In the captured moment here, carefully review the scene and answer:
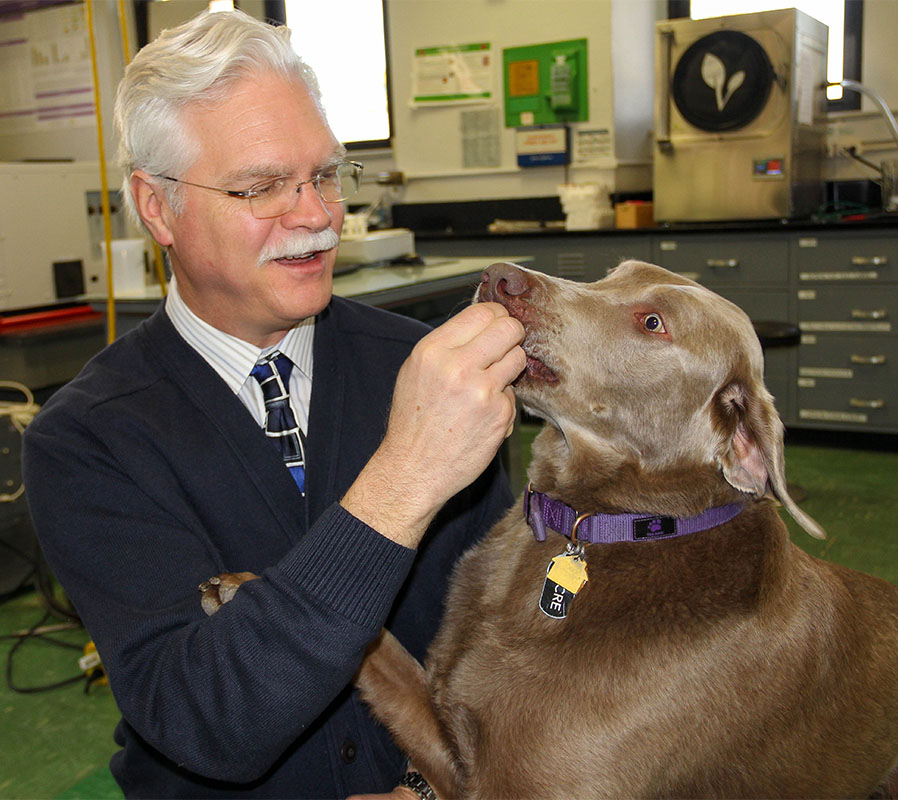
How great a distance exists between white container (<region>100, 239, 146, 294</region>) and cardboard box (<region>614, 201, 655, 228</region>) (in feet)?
9.99

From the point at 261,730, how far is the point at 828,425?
4.23 metres

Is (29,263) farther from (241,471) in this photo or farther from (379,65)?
(379,65)

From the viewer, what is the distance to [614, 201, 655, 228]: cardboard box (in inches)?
203

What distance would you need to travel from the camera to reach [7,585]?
3.44 m

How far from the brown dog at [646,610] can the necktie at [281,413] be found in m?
0.31

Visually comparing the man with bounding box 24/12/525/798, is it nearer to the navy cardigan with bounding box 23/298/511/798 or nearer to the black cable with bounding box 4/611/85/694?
the navy cardigan with bounding box 23/298/511/798

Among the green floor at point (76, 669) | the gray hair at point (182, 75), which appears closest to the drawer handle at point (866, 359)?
the green floor at point (76, 669)

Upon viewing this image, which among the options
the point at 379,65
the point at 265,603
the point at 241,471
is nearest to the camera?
the point at 265,603

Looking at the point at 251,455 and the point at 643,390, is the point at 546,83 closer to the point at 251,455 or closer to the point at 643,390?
the point at 643,390

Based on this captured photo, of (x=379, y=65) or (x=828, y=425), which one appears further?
(x=379, y=65)

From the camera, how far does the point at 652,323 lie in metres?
1.39

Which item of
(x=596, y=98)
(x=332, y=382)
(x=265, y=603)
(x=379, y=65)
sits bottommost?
(x=265, y=603)

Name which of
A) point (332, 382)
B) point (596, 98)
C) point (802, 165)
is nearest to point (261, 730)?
point (332, 382)

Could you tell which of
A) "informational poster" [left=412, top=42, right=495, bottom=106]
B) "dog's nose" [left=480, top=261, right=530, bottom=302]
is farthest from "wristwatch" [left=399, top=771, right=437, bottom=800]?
"informational poster" [left=412, top=42, right=495, bottom=106]
